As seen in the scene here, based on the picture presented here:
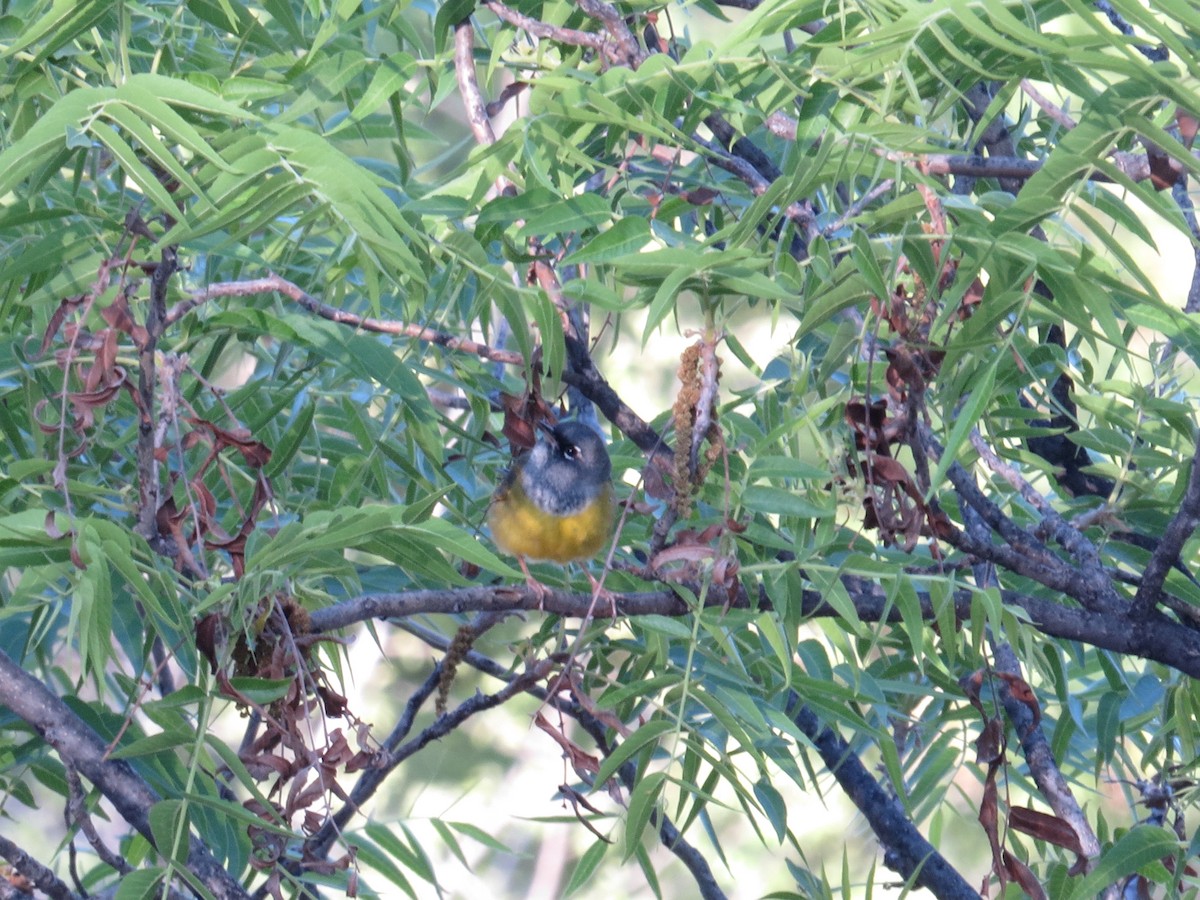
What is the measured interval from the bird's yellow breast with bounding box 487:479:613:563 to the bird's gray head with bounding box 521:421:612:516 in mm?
36

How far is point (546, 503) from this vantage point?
14.2ft

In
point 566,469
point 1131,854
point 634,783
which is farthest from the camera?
point 566,469

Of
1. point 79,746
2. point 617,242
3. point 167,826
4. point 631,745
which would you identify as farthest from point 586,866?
point 617,242

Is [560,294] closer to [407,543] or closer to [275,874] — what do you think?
[407,543]

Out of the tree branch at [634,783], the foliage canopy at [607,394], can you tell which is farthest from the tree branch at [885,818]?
the tree branch at [634,783]

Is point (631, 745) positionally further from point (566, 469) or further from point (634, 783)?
point (566, 469)

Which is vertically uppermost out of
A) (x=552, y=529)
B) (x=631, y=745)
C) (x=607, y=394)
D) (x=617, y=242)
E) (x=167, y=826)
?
(x=552, y=529)

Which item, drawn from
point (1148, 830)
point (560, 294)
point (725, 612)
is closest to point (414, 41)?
point (560, 294)

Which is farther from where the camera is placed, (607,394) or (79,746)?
(607,394)

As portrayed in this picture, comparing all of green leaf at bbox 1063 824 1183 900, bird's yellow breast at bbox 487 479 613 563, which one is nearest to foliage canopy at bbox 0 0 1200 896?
green leaf at bbox 1063 824 1183 900

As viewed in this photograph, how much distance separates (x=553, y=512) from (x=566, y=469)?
0.27 m

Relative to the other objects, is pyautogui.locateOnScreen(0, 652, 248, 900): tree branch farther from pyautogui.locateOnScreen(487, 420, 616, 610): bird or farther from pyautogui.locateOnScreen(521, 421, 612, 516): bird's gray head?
pyautogui.locateOnScreen(521, 421, 612, 516): bird's gray head

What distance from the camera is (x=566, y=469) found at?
4547 mm

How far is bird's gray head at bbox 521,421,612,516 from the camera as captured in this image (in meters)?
4.33
